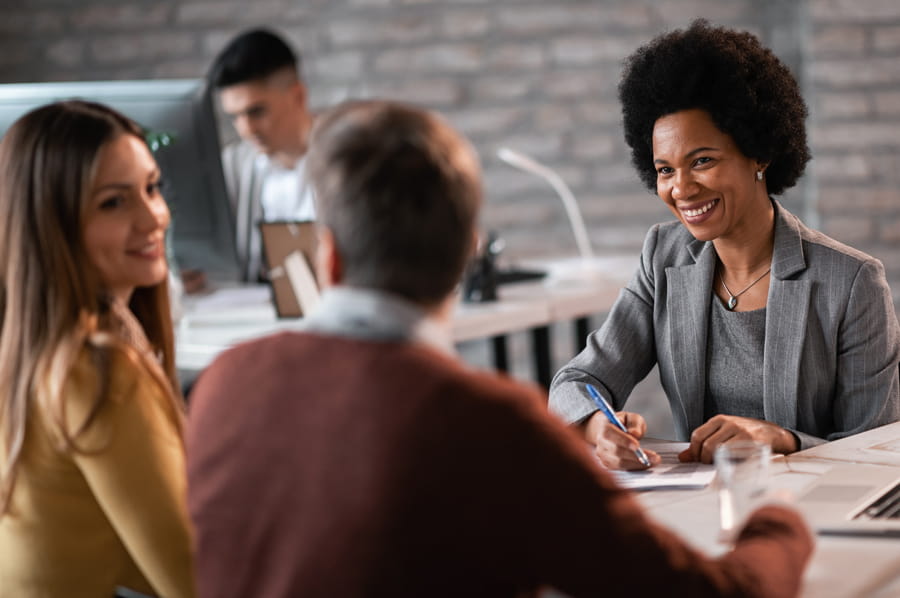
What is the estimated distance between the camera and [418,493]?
82 cm

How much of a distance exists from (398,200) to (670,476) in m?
0.76

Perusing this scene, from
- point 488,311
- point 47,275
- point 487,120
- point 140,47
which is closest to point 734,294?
point 488,311

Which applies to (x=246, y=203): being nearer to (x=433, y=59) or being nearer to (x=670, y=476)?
(x=433, y=59)

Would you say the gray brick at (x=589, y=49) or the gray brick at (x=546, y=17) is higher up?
the gray brick at (x=546, y=17)

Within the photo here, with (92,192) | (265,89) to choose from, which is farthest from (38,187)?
(265,89)

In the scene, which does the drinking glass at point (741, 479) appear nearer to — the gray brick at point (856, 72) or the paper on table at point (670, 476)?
the paper on table at point (670, 476)

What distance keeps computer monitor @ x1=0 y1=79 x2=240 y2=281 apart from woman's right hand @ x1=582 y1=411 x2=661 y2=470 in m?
1.49

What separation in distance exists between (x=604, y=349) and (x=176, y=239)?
1494mm

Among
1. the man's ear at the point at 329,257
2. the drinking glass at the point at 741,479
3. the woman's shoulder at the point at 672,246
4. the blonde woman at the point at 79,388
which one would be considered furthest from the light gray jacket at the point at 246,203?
the man's ear at the point at 329,257

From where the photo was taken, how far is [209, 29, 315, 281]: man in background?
3.38 meters

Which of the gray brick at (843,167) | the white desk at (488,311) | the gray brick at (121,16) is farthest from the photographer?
the gray brick at (121,16)

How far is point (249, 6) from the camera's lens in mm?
4168

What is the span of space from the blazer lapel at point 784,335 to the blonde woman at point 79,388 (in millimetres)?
932

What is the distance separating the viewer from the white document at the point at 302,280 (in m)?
2.72
